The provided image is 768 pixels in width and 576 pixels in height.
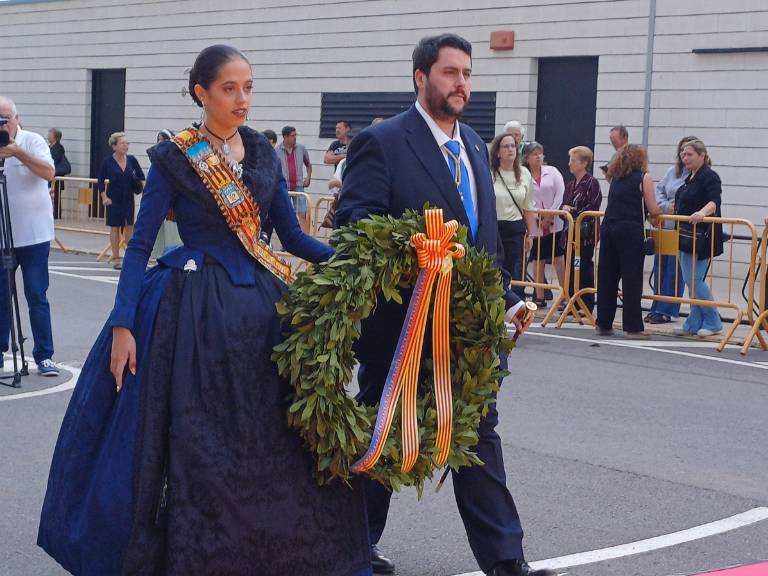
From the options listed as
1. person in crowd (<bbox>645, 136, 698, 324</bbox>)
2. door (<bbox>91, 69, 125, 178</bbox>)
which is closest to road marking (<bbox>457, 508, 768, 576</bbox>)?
person in crowd (<bbox>645, 136, 698, 324</bbox>)

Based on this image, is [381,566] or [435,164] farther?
[381,566]

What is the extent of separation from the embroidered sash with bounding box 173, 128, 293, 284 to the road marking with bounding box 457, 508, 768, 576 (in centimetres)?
158

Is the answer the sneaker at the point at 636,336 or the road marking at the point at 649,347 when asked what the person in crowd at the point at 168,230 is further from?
the sneaker at the point at 636,336

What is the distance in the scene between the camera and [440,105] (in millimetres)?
4742

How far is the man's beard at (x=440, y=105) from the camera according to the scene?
15.5 feet

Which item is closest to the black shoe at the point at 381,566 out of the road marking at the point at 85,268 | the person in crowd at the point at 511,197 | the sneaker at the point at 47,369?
the sneaker at the point at 47,369

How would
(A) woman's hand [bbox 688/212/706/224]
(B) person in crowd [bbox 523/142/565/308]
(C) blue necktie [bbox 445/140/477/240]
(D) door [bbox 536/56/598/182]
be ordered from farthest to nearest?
1. (D) door [bbox 536/56/598/182]
2. (B) person in crowd [bbox 523/142/565/308]
3. (A) woman's hand [bbox 688/212/706/224]
4. (C) blue necktie [bbox 445/140/477/240]

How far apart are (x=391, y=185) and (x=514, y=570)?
58.1 inches

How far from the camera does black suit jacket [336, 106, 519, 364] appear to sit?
4.70m

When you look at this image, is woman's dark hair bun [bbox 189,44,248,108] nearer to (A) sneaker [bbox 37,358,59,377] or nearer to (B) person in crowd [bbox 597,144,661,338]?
(A) sneaker [bbox 37,358,59,377]

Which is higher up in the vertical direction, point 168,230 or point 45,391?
point 168,230

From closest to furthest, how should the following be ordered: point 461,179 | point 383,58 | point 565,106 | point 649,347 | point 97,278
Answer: point 461,179 < point 649,347 < point 97,278 < point 565,106 < point 383,58

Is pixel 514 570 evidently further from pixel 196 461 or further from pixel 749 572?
pixel 749 572

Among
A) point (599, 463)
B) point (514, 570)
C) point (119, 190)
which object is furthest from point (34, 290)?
point (119, 190)
